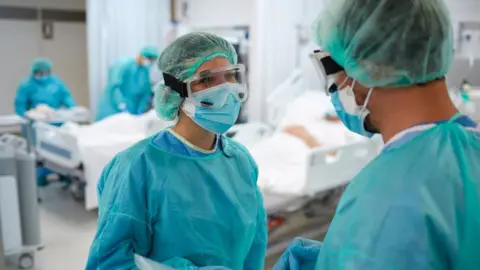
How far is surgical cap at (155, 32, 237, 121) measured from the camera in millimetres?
1495

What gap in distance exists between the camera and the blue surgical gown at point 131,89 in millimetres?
5023

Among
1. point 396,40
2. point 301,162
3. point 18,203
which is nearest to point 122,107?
point 18,203

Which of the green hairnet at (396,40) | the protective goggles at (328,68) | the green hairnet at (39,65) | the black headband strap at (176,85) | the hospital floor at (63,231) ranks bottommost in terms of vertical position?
the hospital floor at (63,231)

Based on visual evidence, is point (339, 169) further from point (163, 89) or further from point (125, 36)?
point (125, 36)

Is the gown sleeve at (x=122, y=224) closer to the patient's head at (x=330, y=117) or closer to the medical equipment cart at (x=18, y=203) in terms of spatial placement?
the medical equipment cart at (x=18, y=203)

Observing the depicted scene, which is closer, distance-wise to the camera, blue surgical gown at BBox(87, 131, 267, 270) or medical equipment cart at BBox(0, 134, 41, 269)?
blue surgical gown at BBox(87, 131, 267, 270)

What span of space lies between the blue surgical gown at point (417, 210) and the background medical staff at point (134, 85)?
4.32 metres

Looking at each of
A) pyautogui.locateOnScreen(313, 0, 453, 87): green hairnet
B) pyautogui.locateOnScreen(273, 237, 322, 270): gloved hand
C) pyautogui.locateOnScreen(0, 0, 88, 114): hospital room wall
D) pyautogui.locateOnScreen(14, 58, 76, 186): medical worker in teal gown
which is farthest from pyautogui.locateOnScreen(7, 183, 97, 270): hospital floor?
pyautogui.locateOnScreen(313, 0, 453, 87): green hairnet

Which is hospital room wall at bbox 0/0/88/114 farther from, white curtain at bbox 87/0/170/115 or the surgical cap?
the surgical cap

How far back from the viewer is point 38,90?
511 centimetres

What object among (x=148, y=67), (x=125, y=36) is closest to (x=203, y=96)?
(x=148, y=67)

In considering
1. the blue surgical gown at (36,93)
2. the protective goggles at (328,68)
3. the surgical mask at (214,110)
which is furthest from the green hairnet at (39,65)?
the protective goggles at (328,68)

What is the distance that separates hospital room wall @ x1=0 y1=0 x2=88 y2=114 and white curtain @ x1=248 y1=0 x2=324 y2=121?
3011 millimetres

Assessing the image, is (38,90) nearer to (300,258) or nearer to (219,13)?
(219,13)
